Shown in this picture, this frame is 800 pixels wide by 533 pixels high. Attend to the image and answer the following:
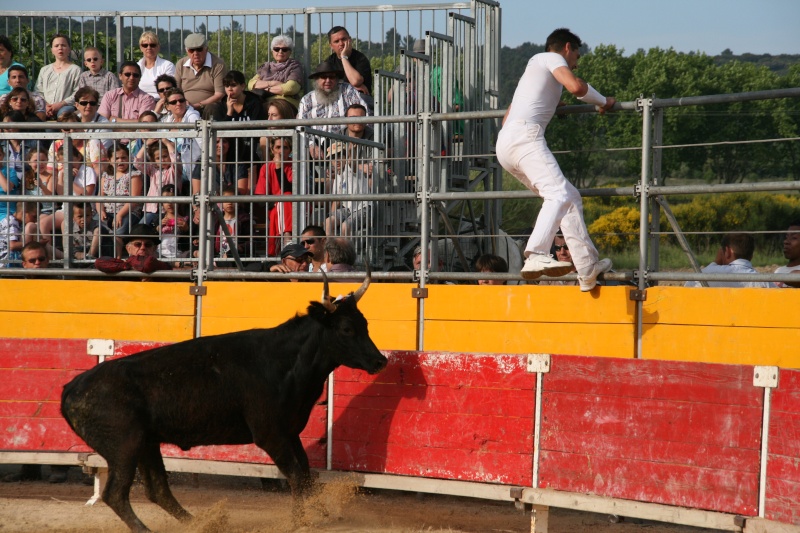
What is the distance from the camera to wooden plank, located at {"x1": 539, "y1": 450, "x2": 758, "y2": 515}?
559 cm

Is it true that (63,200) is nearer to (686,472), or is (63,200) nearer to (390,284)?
(390,284)

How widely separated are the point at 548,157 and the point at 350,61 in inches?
172

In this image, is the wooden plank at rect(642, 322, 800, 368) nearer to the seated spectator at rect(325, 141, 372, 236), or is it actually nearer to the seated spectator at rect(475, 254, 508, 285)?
the seated spectator at rect(475, 254, 508, 285)

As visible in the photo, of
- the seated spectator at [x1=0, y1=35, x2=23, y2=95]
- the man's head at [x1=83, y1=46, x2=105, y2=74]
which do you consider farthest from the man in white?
the seated spectator at [x1=0, y1=35, x2=23, y2=95]

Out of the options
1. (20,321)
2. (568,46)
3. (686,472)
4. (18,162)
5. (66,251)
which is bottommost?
(686,472)

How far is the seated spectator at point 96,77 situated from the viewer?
11.0m

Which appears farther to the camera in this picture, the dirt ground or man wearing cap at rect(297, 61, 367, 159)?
man wearing cap at rect(297, 61, 367, 159)

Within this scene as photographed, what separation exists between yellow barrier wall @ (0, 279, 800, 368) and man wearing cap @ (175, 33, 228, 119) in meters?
2.98

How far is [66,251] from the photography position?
27.7 ft

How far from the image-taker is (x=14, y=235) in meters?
8.87

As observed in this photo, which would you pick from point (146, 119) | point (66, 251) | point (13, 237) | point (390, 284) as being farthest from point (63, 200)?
point (390, 284)

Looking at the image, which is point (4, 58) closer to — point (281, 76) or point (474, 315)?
point (281, 76)

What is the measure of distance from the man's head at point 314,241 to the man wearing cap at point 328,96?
6.56ft

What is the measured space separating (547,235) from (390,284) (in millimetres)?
1723
